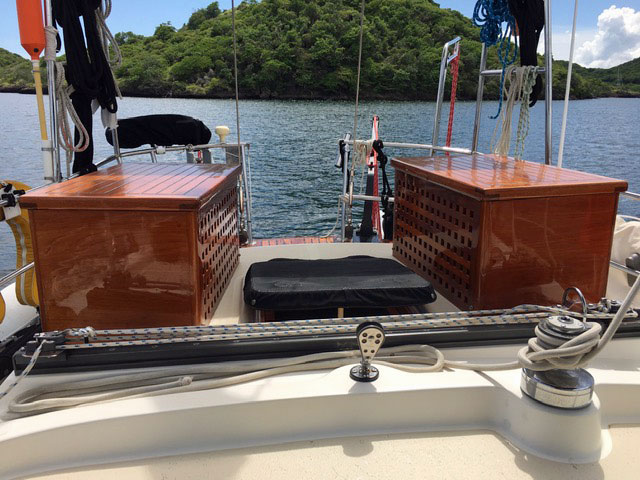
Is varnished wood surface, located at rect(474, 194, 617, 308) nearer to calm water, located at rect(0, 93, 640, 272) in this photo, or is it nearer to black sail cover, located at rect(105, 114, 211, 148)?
black sail cover, located at rect(105, 114, 211, 148)

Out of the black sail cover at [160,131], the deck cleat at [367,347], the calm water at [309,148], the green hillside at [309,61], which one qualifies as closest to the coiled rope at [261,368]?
the deck cleat at [367,347]

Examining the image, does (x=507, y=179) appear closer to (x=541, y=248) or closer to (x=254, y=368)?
(x=541, y=248)

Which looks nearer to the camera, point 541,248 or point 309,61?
point 541,248

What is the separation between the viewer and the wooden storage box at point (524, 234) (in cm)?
212

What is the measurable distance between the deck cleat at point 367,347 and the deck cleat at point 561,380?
18.4 inches

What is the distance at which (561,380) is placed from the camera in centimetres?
153

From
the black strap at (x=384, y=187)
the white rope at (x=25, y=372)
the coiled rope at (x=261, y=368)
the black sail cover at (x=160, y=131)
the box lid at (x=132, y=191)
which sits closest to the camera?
the coiled rope at (x=261, y=368)

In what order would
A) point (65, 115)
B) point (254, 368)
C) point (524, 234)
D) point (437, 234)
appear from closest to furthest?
point (254, 368)
point (524, 234)
point (65, 115)
point (437, 234)

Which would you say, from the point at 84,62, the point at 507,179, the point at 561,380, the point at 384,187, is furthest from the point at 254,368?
the point at 384,187

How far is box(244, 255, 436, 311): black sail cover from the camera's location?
7.04 feet

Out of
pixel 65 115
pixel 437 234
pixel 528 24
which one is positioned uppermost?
pixel 528 24

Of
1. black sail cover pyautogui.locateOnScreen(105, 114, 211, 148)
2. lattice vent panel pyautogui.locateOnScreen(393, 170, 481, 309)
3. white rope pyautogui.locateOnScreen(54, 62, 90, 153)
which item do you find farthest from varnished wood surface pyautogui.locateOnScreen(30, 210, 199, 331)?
black sail cover pyautogui.locateOnScreen(105, 114, 211, 148)

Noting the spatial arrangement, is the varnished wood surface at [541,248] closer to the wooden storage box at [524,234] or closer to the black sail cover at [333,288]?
the wooden storage box at [524,234]

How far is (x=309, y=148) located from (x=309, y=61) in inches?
1071
